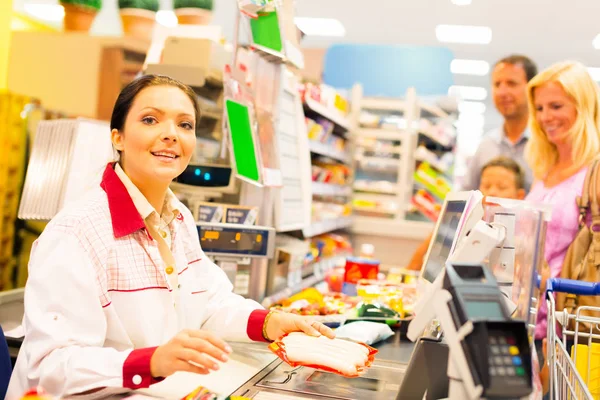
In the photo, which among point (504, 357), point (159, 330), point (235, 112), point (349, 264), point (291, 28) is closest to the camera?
point (504, 357)

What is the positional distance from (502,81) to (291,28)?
1.75 m

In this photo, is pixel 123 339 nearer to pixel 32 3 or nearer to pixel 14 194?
pixel 14 194

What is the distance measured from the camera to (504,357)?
3.45ft

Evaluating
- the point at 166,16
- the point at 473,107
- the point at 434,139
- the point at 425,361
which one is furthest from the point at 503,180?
the point at 473,107

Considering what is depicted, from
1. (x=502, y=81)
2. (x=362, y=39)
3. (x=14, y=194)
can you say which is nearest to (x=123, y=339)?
(x=14, y=194)

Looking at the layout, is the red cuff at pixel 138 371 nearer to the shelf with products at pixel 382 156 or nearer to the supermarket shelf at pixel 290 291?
the supermarket shelf at pixel 290 291

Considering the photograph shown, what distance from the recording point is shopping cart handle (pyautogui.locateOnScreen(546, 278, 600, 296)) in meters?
1.90

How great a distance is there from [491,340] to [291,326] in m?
0.93

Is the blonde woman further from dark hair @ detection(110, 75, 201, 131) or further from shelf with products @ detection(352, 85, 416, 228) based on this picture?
shelf with products @ detection(352, 85, 416, 228)

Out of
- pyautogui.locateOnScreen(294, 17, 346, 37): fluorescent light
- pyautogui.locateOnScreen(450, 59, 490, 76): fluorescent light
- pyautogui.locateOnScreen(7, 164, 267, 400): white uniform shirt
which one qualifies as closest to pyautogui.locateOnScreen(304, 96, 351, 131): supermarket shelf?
pyautogui.locateOnScreen(7, 164, 267, 400): white uniform shirt

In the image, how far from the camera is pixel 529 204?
6.08 ft

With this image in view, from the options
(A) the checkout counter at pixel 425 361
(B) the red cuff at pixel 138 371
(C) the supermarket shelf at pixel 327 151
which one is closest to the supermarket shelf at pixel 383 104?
(C) the supermarket shelf at pixel 327 151

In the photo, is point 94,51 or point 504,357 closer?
point 504,357

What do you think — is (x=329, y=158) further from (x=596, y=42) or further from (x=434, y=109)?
(x=596, y=42)
